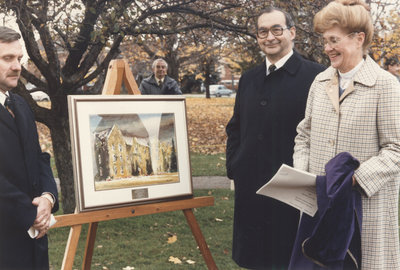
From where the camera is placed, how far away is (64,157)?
610 cm

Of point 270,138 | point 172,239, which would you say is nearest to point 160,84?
point 172,239

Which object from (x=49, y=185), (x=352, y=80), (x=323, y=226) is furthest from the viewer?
(x=49, y=185)

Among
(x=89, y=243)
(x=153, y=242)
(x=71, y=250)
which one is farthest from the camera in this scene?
(x=153, y=242)

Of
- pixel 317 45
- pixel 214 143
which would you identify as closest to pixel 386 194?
pixel 317 45

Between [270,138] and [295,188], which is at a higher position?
[270,138]

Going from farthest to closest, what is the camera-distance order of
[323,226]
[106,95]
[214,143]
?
[214,143] < [106,95] < [323,226]

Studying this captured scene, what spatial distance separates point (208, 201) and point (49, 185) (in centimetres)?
164

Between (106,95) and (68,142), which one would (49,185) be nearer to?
(106,95)

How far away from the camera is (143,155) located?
3887 mm

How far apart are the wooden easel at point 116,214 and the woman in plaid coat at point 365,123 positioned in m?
1.73

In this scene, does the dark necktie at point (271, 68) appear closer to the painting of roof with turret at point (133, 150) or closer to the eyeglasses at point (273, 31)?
the eyeglasses at point (273, 31)

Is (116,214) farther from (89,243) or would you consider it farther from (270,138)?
(270,138)

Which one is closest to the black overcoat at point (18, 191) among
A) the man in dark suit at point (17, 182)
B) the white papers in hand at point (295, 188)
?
the man in dark suit at point (17, 182)

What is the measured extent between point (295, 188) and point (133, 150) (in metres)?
1.80
